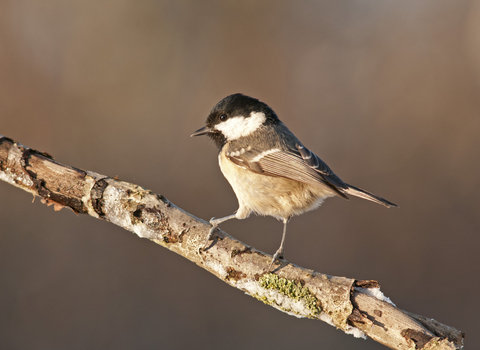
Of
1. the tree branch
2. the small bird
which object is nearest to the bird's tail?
the small bird

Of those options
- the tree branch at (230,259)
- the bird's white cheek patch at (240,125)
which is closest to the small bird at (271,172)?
the bird's white cheek patch at (240,125)

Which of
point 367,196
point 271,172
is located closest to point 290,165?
point 271,172

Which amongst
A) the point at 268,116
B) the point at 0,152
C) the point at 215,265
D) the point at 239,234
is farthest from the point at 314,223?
the point at 0,152

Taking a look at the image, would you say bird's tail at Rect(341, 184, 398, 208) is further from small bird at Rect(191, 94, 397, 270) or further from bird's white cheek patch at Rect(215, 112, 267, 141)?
bird's white cheek patch at Rect(215, 112, 267, 141)

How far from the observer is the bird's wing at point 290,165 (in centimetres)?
190

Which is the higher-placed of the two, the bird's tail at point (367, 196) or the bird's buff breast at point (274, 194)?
the bird's tail at point (367, 196)

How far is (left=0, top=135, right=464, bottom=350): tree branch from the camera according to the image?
4.48ft

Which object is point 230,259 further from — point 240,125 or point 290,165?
point 240,125

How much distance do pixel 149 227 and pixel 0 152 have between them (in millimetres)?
927

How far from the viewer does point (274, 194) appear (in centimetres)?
199

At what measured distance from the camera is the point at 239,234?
3.59 metres

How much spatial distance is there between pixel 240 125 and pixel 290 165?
50 cm

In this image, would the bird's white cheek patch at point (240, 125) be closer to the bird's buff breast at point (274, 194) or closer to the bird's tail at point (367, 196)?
the bird's buff breast at point (274, 194)

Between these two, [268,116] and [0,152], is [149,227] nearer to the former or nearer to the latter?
[0,152]
